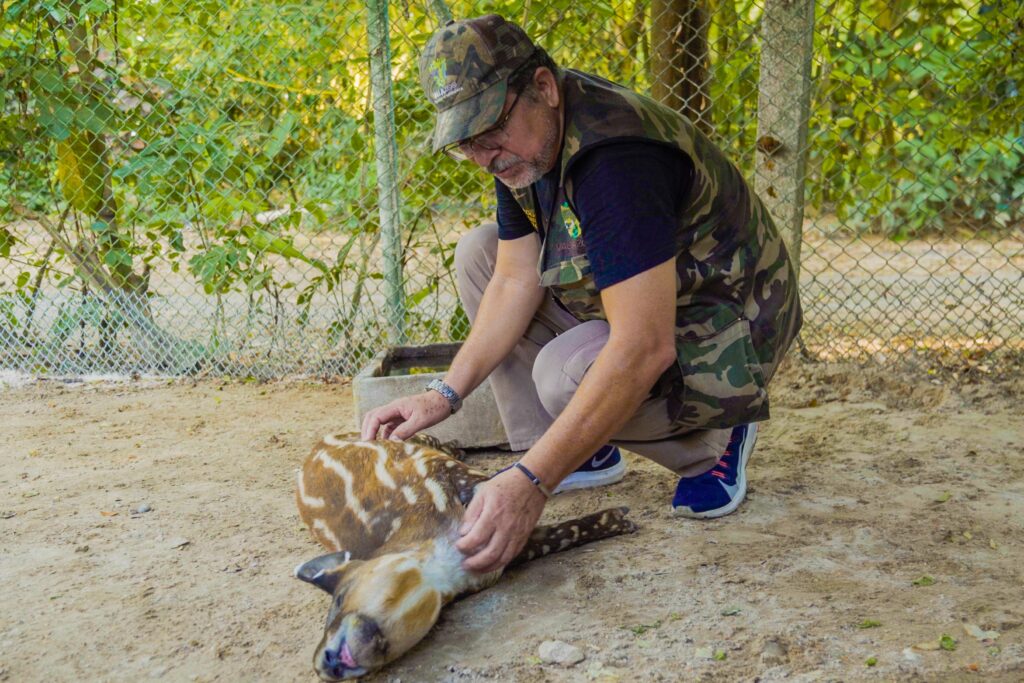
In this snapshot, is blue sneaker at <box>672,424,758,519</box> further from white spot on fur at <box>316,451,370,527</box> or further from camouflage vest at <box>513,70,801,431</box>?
white spot on fur at <box>316,451,370,527</box>

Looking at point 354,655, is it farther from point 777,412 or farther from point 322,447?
point 777,412

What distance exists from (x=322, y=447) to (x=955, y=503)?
2039 mm

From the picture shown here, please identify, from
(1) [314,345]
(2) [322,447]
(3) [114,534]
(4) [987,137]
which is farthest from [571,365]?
(4) [987,137]

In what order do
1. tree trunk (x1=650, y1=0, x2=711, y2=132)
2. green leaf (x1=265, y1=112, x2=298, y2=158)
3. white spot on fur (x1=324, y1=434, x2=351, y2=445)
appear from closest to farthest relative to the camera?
white spot on fur (x1=324, y1=434, x2=351, y2=445), green leaf (x1=265, y1=112, x2=298, y2=158), tree trunk (x1=650, y1=0, x2=711, y2=132)

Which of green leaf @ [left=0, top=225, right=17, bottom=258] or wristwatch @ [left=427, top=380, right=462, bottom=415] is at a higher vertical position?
green leaf @ [left=0, top=225, right=17, bottom=258]

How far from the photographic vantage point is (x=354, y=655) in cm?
227

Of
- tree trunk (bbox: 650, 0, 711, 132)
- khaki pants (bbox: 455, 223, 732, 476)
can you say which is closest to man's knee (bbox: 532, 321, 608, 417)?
khaki pants (bbox: 455, 223, 732, 476)

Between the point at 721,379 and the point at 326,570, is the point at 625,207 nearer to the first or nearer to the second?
the point at 721,379

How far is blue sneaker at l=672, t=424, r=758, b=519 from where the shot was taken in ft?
10.4

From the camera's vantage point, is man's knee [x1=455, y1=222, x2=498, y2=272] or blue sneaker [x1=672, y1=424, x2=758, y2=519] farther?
man's knee [x1=455, y1=222, x2=498, y2=272]

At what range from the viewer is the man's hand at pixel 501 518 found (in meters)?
2.47

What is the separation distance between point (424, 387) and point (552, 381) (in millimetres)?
986

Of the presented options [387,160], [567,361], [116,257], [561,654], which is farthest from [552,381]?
[116,257]

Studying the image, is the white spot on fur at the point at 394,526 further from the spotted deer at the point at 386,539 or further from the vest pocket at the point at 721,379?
the vest pocket at the point at 721,379
